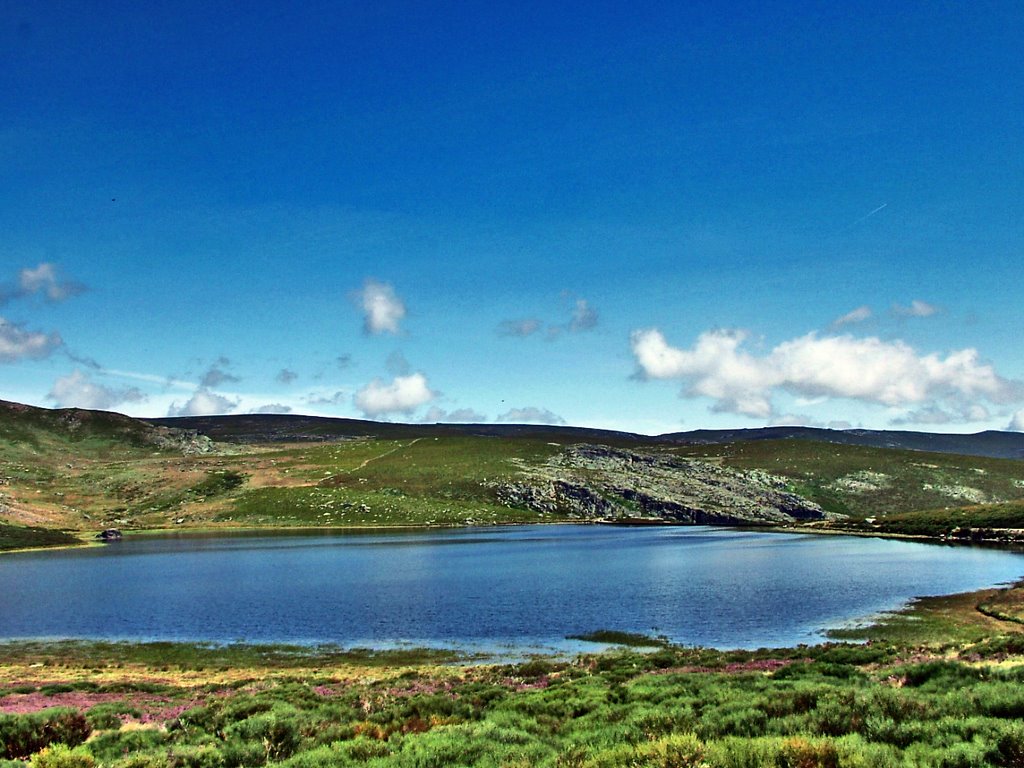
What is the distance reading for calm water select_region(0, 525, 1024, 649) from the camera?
186 feet

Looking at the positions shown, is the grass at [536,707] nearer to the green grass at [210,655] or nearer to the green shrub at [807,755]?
the green shrub at [807,755]

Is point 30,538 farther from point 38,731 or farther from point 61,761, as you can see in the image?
point 61,761

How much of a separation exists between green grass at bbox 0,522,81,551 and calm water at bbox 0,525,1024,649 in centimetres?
1694

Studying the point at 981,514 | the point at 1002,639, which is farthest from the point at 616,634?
the point at 981,514

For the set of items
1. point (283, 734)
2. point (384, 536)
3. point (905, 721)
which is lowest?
point (384, 536)

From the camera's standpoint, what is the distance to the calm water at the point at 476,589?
5666 centimetres

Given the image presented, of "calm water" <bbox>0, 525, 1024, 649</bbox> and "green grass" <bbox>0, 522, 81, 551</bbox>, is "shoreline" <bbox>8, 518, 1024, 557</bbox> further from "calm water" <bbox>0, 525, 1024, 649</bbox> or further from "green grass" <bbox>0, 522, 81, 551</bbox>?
"calm water" <bbox>0, 525, 1024, 649</bbox>

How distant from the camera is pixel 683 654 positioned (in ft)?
140

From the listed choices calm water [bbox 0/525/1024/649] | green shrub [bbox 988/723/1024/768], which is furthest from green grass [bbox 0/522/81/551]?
green shrub [bbox 988/723/1024/768]

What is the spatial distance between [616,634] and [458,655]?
13.1 meters

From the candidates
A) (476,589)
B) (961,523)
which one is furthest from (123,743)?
(961,523)

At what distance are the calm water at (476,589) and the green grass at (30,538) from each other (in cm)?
1694

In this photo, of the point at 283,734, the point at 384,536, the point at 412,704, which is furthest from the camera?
the point at 384,536

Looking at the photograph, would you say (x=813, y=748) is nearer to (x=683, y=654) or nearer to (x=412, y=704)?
(x=412, y=704)
